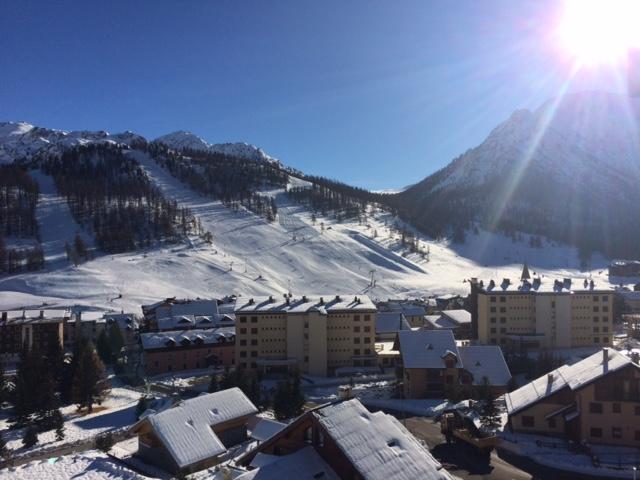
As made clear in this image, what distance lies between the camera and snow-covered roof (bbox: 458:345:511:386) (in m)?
37.1

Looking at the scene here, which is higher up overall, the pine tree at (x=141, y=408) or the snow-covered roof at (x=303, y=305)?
the snow-covered roof at (x=303, y=305)

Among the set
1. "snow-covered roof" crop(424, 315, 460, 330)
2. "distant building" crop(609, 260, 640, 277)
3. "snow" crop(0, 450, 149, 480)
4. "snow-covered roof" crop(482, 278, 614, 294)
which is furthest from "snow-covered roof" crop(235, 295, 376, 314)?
"distant building" crop(609, 260, 640, 277)

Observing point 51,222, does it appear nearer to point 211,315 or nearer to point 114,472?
point 211,315

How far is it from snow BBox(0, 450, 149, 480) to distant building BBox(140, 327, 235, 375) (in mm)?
29244

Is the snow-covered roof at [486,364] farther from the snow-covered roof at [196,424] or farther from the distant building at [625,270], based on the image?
the distant building at [625,270]

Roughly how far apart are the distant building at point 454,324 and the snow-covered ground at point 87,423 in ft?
133

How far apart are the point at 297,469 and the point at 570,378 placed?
2056cm

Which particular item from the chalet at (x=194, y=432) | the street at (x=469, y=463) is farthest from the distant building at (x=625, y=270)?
the chalet at (x=194, y=432)

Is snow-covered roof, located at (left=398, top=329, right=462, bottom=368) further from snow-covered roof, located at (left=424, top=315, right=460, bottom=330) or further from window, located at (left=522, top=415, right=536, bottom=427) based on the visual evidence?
snow-covered roof, located at (left=424, top=315, right=460, bottom=330)

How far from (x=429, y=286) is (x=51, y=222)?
104m

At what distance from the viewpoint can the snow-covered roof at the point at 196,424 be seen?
22.1 meters

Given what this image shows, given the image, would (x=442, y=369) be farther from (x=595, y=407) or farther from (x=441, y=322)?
(x=441, y=322)

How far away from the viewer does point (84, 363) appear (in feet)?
→ 124

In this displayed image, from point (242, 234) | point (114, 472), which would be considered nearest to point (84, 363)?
point (114, 472)
